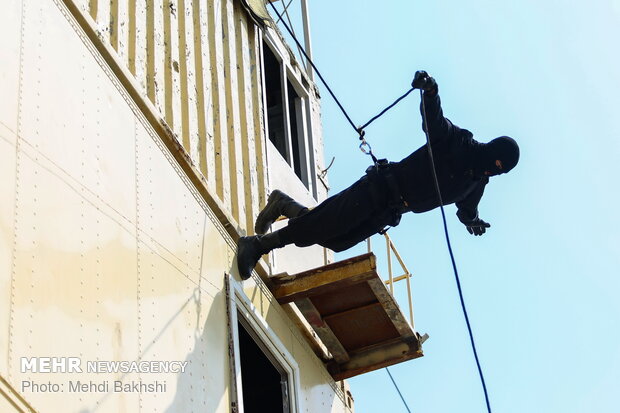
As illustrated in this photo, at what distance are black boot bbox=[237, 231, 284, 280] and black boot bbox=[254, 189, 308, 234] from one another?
16.8 inches

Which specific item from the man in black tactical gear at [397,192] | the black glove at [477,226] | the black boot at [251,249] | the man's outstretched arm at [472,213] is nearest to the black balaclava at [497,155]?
the man in black tactical gear at [397,192]

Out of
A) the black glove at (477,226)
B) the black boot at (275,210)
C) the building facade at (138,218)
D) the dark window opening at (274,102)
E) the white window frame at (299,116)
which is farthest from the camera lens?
the dark window opening at (274,102)

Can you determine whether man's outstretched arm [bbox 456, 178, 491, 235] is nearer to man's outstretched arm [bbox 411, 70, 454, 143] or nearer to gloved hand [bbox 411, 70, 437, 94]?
man's outstretched arm [bbox 411, 70, 454, 143]

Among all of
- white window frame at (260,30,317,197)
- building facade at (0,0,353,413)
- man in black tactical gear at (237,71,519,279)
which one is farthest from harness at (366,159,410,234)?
white window frame at (260,30,317,197)

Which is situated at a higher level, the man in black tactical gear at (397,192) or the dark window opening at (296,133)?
the dark window opening at (296,133)

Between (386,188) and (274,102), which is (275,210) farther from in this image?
(274,102)

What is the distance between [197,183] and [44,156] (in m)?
2.95

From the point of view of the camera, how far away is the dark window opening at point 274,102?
1466 cm

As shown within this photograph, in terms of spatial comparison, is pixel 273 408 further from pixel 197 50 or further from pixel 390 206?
pixel 197 50

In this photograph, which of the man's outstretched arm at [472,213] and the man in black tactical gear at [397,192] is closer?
the man in black tactical gear at [397,192]

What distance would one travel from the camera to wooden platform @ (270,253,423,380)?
11125 millimetres

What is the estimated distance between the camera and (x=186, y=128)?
10.5 metres

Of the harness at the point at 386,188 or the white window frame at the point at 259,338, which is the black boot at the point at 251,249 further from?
the harness at the point at 386,188

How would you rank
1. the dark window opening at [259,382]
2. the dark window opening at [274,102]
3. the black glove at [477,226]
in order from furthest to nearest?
1. the dark window opening at [274,102]
2. the dark window opening at [259,382]
3. the black glove at [477,226]
